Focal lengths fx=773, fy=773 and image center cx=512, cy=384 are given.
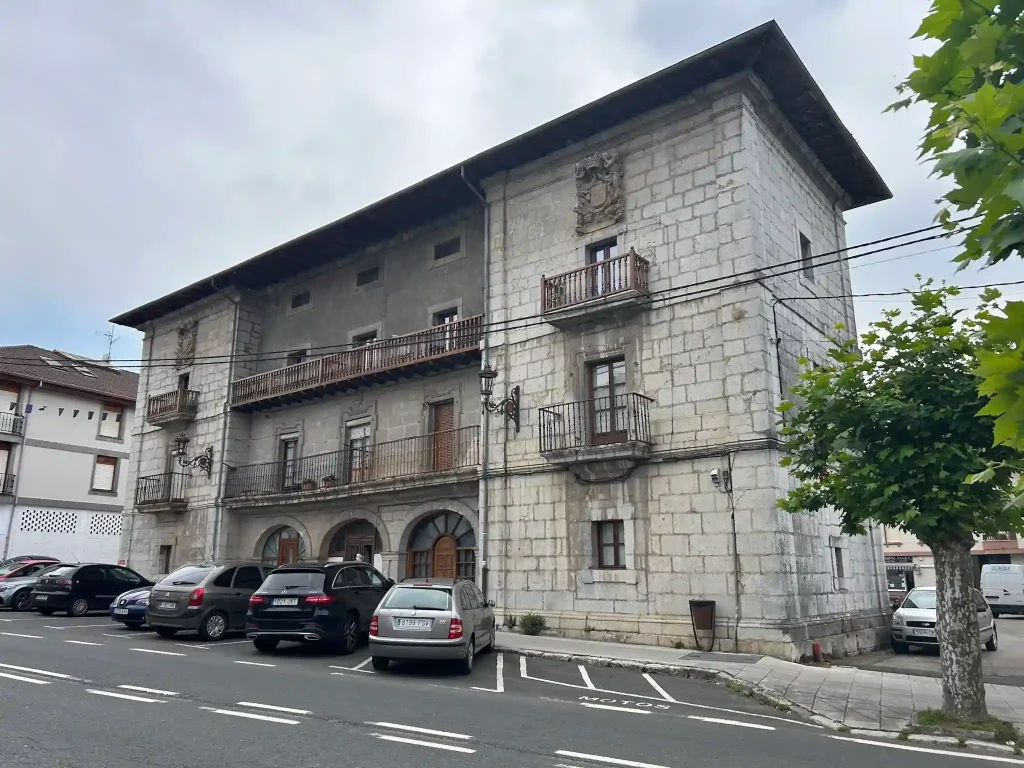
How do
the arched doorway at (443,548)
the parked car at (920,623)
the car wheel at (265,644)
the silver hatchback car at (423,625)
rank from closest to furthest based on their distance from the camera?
the silver hatchback car at (423,625) → the car wheel at (265,644) → the parked car at (920,623) → the arched doorway at (443,548)

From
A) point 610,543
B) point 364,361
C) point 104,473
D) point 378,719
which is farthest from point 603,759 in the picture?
point 104,473

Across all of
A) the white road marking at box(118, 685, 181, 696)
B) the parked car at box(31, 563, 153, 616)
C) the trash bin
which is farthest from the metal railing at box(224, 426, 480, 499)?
the white road marking at box(118, 685, 181, 696)

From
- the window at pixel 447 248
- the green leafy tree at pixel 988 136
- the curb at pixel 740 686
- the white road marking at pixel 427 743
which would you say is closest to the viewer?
the green leafy tree at pixel 988 136

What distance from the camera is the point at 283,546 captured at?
78.8 feet

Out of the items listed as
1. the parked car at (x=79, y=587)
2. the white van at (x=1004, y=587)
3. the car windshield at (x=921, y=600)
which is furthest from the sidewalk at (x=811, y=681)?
the white van at (x=1004, y=587)

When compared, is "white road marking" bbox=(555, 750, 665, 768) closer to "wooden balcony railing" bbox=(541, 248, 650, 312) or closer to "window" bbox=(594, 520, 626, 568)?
"window" bbox=(594, 520, 626, 568)

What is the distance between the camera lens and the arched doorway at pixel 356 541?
2156cm

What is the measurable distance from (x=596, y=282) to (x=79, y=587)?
49.3ft

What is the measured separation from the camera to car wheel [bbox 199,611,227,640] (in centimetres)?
1453

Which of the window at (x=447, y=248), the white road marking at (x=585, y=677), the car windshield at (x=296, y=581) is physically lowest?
the white road marking at (x=585, y=677)

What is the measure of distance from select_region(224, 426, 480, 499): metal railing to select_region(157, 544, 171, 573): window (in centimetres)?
388

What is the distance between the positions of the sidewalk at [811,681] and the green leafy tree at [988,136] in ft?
24.3

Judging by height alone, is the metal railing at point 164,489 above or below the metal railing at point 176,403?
below

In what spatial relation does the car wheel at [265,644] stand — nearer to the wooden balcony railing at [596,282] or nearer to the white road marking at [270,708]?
the white road marking at [270,708]
